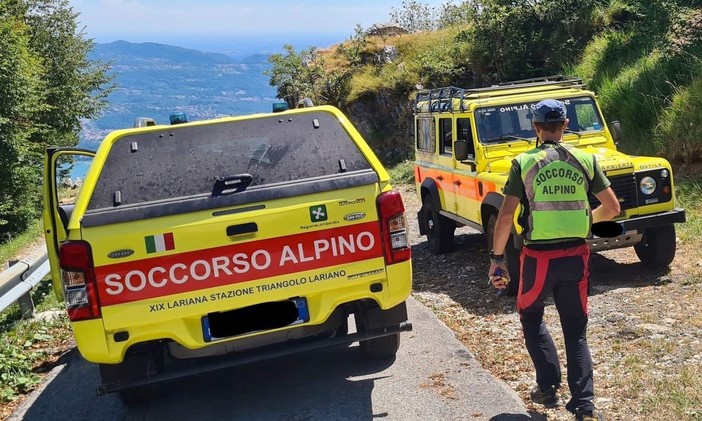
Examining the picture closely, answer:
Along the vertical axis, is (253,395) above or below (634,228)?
below

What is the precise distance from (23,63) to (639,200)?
1874 centimetres

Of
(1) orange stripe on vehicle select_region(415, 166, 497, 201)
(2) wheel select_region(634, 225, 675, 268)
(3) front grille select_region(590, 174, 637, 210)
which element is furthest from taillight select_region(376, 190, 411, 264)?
(2) wheel select_region(634, 225, 675, 268)

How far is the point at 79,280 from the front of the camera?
4012mm

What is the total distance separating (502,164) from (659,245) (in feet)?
6.03

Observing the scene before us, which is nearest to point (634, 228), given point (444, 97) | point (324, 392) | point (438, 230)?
point (438, 230)

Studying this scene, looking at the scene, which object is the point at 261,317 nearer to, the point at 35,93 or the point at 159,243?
the point at 159,243

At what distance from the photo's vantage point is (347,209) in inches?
A: 170

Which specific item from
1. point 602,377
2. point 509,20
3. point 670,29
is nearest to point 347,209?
point 602,377

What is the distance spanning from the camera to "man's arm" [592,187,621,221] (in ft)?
13.1

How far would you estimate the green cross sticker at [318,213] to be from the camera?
429 cm

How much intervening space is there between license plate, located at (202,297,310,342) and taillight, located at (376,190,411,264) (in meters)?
0.64

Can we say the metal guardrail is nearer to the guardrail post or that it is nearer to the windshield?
the guardrail post

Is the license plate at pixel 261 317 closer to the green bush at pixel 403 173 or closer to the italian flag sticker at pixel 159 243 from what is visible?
the italian flag sticker at pixel 159 243

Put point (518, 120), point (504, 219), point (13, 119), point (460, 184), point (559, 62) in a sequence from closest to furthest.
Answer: point (504, 219) → point (518, 120) → point (460, 184) → point (559, 62) → point (13, 119)
